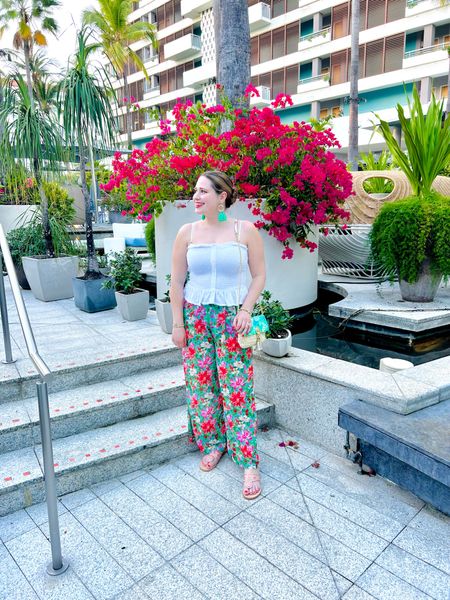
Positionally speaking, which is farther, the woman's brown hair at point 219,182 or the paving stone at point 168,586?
the woman's brown hair at point 219,182

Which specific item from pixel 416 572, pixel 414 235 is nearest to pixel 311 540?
pixel 416 572

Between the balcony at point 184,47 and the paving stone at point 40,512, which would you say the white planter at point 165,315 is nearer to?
the paving stone at point 40,512

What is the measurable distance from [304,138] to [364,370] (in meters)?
2.75

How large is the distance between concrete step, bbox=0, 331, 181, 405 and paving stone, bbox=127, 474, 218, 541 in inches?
35.2

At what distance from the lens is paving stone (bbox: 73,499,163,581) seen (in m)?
1.84

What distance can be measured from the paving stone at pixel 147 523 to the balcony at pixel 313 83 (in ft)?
76.0

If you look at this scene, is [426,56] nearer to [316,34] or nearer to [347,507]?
[316,34]

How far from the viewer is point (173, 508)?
2221 millimetres

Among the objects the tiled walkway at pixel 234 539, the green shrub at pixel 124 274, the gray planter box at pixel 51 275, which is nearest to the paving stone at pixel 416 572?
the tiled walkway at pixel 234 539

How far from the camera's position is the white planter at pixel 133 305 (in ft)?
14.2

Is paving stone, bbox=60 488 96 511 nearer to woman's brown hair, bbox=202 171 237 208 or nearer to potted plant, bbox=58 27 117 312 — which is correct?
woman's brown hair, bbox=202 171 237 208

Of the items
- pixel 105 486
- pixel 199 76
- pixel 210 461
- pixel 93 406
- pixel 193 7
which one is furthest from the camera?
pixel 199 76

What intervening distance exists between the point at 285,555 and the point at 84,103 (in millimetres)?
4383

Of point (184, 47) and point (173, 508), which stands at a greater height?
point (184, 47)
